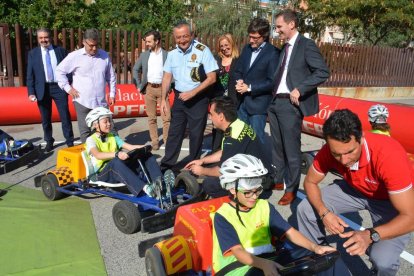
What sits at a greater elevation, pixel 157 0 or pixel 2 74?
pixel 157 0

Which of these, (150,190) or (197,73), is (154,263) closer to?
(150,190)

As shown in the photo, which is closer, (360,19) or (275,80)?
(275,80)

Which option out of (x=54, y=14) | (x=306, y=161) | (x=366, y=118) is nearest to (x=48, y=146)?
(x=306, y=161)

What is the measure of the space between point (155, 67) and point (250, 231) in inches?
175

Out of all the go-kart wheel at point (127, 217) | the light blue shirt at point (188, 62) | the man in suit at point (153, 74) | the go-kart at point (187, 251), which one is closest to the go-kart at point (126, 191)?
the go-kart wheel at point (127, 217)

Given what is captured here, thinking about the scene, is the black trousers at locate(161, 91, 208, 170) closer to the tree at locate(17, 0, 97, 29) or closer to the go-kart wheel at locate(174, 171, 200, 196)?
the go-kart wheel at locate(174, 171, 200, 196)

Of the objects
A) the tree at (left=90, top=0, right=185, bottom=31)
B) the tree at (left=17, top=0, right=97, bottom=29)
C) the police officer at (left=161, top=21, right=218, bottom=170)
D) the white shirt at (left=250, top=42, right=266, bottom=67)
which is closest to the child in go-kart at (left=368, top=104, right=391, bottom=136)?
the white shirt at (left=250, top=42, right=266, bottom=67)

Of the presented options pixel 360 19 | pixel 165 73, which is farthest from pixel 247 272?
pixel 360 19

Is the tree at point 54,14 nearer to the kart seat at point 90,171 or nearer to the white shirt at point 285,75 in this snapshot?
the kart seat at point 90,171

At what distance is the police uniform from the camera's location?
5.50m

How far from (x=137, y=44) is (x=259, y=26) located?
775 cm

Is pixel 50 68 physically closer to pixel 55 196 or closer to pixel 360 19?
pixel 55 196

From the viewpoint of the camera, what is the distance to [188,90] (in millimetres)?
5559

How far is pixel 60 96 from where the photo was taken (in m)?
6.30
